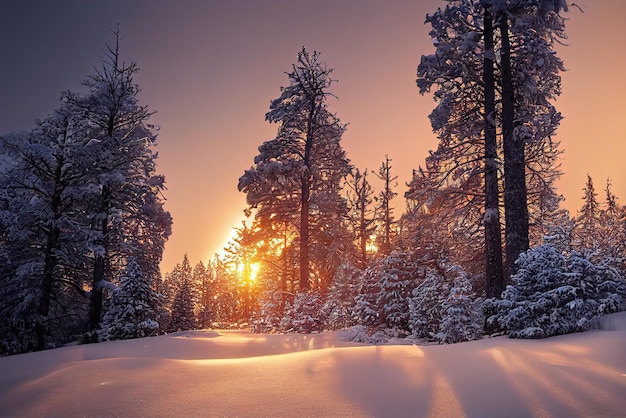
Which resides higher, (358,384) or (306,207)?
(306,207)

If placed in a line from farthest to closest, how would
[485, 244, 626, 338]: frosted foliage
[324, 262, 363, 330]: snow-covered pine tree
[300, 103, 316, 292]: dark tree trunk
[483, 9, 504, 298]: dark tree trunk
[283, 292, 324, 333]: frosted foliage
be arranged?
[324, 262, 363, 330]: snow-covered pine tree < [300, 103, 316, 292]: dark tree trunk < [283, 292, 324, 333]: frosted foliage < [483, 9, 504, 298]: dark tree trunk < [485, 244, 626, 338]: frosted foliage

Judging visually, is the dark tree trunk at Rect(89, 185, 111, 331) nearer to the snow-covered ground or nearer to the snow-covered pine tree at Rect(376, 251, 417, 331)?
the snow-covered ground

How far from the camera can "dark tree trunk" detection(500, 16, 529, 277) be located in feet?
30.4

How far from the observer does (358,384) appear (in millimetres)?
3924

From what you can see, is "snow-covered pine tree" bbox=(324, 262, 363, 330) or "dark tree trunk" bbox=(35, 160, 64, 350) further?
"snow-covered pine tree" bbox=(324, 262, 363, 330)

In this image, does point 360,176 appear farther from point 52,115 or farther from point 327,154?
point 52,115

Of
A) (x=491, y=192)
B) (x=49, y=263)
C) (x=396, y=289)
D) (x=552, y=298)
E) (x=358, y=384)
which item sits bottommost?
(x=358, y=384)

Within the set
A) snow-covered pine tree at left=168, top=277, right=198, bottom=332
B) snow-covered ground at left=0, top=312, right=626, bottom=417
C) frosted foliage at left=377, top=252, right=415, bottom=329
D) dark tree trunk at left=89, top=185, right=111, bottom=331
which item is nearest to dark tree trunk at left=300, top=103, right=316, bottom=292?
frosted foliage at left=377, top=252, right=415, bottom=329

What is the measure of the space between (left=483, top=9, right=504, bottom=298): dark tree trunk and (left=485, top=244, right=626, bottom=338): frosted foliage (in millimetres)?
2910

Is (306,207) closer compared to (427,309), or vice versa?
(427,309)

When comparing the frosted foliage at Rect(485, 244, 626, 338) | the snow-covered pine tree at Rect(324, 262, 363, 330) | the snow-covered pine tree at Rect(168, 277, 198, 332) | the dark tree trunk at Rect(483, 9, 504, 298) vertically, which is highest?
the dark tree trunk at Rect(483, 9, 504, 298)

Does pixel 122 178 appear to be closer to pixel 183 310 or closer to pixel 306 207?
pixel 306 207

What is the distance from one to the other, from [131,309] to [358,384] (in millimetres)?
11481

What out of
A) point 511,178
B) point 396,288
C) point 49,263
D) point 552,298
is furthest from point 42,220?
point 552,298
